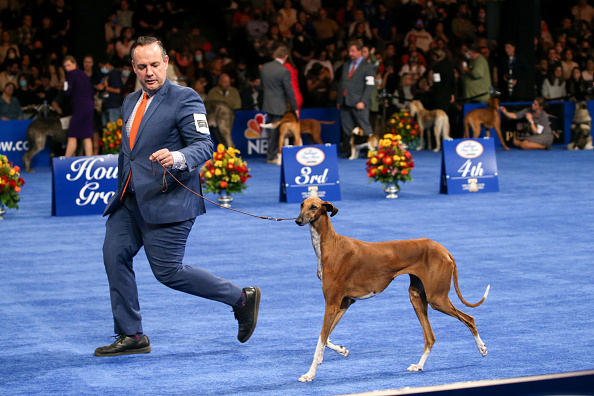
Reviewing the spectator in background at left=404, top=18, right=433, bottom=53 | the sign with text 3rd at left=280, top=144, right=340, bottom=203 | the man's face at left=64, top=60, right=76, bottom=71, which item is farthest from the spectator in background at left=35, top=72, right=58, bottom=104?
the spectator in background at left=404, top=18, right=433, bottom=53

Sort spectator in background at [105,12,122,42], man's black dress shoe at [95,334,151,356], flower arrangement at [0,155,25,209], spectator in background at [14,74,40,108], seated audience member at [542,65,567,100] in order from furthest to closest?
seated audience member at [542,65,567,100]
spectator in background at [105,12,122,42]
spectator in background at [14,74,40,108]
flower arrangement at [0,155,25,209]
man's black dress shoe at [95,334,151,356]

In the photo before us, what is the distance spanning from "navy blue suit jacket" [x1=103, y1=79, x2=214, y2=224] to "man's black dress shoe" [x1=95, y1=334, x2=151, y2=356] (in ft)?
2.45

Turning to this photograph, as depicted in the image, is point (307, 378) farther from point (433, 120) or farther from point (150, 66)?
point (433, 120)

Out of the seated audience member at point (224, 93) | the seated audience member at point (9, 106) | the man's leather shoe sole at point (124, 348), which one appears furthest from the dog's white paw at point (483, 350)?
the seated audience member at point (9, 106)

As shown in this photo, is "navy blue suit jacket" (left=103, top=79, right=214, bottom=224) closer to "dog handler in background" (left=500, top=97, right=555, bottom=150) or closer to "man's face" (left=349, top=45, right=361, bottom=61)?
"man's face" (left=349, top=45, right=361, bottom=61)

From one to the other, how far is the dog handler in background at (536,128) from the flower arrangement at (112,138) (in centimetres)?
748

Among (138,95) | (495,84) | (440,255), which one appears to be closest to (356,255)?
(440,255)

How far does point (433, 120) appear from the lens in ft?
57.6

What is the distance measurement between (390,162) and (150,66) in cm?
704

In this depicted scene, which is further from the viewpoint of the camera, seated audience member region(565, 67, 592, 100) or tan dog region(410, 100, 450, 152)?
seated audience member region(565, 67, 592, 100)

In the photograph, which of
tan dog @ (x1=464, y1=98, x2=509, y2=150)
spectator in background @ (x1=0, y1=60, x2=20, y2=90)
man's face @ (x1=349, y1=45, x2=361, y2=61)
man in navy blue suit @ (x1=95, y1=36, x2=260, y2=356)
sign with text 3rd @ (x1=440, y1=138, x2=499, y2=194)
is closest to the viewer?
man in navy blue suit @ (x1=95, y1=36, x2=260, y2=356)

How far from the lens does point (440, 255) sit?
4633 mm

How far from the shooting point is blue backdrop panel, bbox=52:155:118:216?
1061cm

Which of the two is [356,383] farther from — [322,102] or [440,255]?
[322,102]
